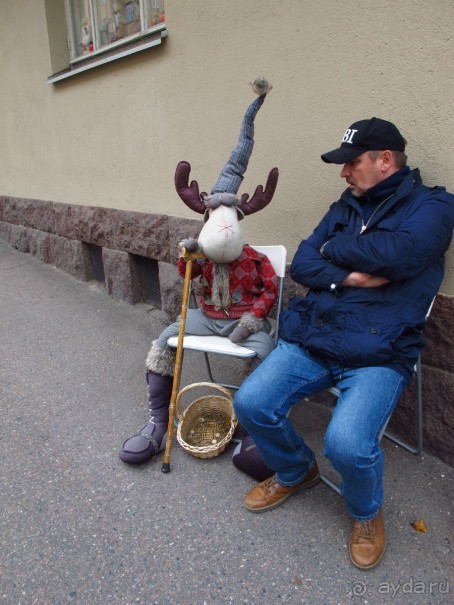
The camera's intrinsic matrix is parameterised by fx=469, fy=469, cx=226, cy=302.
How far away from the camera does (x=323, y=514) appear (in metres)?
2.04

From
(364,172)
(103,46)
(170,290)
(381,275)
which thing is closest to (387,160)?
(364,172)

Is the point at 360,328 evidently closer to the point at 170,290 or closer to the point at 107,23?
the point at 170,290

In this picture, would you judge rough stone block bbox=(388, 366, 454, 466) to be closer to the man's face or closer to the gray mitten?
the gray mitten

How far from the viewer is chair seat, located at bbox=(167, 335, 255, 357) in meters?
2.26

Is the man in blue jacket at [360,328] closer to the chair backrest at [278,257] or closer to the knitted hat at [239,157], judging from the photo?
the chair backrest at [278,257]

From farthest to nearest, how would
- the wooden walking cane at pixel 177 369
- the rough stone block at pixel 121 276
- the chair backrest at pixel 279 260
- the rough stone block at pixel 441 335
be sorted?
the rough stone block at pixel 121 276
the chair backrest at pixel 279 260
the wooden walking cane at pixel 177 369
the rough stone block at pixel 441 335

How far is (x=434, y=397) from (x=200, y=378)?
1.49 metres

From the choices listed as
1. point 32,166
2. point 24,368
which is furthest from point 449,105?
point 32,166

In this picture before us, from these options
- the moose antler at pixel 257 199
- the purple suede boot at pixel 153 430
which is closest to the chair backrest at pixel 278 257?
the moose antler at pixel 257 199

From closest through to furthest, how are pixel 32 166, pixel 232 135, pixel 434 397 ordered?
pixel 434 397 < pixel 232 135 < pixel 32 166

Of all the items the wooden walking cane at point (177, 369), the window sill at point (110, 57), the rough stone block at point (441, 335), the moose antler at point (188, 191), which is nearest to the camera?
the rough stone block at point (441, 335)

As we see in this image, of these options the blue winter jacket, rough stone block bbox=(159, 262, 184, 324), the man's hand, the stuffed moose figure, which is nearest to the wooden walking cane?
the stuffed moose figure

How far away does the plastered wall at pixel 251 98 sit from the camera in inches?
83.8

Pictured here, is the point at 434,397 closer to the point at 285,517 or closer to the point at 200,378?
the point at 285,517
